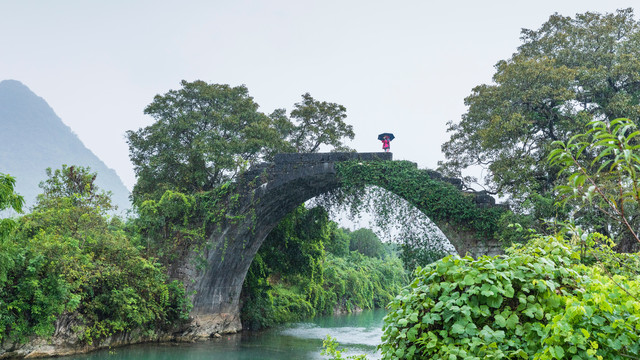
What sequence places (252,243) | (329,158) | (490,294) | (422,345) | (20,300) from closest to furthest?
(490,294) < (422,345) < (20,300) < (329,158) < (252,243)

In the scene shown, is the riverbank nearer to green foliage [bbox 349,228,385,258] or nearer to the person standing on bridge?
the person standing on bridge

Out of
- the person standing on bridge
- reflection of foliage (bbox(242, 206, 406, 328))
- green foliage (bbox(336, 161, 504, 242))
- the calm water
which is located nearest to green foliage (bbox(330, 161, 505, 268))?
green foliage (bbox(336, 161, 504, 242))

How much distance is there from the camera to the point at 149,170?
14562 mm

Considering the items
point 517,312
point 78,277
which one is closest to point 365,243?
point 78,277

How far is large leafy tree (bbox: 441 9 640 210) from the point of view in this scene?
8.86m

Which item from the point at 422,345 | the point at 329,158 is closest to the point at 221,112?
the point at 329,158

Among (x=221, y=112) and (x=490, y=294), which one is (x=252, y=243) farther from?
(x=490, y=294)

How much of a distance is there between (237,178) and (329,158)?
8.44 feet

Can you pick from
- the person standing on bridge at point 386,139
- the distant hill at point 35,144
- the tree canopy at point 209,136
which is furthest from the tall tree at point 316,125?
the distant hill at point 35,144

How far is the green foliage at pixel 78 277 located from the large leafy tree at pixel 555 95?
7.93 metres

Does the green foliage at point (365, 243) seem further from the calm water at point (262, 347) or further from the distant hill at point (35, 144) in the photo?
the distant hill at point (35, 144)

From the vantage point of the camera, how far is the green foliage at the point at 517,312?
198 centimetres

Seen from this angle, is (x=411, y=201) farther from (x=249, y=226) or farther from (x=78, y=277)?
(x=78, y=277)

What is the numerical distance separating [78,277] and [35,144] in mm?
142430
